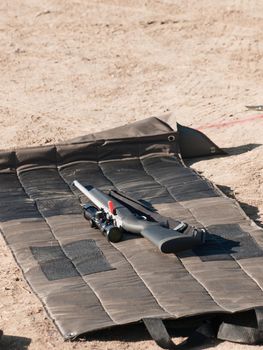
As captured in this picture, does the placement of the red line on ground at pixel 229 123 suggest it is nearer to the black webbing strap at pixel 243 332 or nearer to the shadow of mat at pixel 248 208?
the shadow of mat at pixel 248 208

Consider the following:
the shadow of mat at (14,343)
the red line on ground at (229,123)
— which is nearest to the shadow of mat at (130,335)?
the shadow of mat at (14,343)

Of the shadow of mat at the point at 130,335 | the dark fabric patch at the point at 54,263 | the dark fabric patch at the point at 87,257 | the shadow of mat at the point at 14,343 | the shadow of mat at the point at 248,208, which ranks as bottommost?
the shadow of mat at the point at 248,208

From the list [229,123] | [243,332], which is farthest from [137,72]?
[243,332]

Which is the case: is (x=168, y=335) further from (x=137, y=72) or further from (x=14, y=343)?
(x=137, y=72)

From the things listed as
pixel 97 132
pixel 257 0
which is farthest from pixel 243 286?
pixel 257 0

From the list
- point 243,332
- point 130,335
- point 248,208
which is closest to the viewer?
point 243,332

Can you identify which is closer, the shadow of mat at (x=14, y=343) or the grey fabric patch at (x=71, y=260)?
the shadow of mat at (x=14, y=343)
